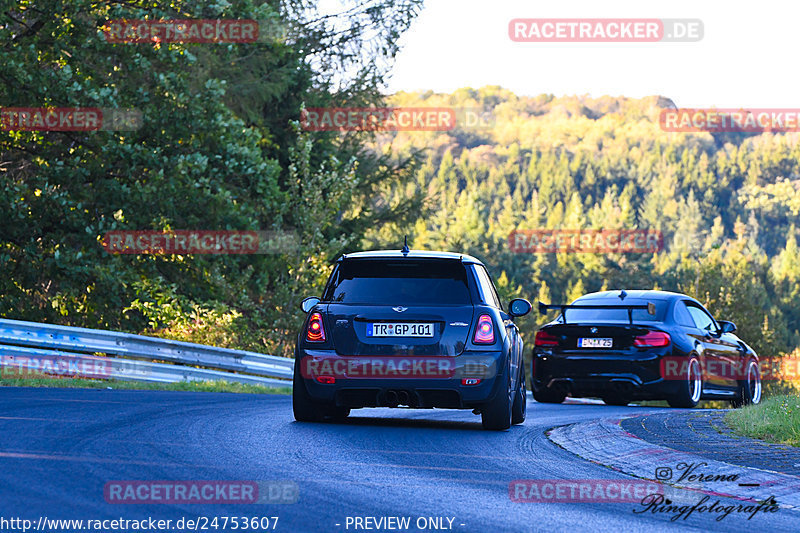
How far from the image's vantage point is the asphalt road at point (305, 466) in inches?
220

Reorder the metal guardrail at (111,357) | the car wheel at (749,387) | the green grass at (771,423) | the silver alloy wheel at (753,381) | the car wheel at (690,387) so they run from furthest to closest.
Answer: the silver alloy wheel at (753,381), the car wheel at (749,387), the car wheel at (690,387), the metal guardrail at (111,357), the green grass at (771,423)

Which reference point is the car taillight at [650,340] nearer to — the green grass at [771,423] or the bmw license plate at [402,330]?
the green grass at [771,423]

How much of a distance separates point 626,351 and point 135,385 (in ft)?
23.0

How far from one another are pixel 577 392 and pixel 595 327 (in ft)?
3.49

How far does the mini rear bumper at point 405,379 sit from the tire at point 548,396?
6958 mm

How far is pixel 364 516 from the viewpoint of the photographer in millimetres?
5562

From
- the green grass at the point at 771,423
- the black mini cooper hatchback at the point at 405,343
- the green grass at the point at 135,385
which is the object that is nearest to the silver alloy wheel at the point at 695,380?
the green grass at the point at 771,423

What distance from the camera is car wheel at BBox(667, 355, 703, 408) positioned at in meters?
16.1

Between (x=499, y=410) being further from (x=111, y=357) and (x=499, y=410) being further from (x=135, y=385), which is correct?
(x=111, y=357)

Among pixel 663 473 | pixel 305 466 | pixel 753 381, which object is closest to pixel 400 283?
pixel 305 466

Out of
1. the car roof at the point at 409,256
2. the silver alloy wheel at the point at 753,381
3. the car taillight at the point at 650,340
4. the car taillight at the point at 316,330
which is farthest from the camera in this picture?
the silver alloy wheel at the point at 753,381

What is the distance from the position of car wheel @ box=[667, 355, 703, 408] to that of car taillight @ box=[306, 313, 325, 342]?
742 centimetres

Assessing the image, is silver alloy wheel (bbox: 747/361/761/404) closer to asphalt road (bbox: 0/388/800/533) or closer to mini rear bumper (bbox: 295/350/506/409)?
asphalt road (bbox: 0/388/800/533)

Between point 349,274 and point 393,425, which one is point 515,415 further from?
point 349,274
